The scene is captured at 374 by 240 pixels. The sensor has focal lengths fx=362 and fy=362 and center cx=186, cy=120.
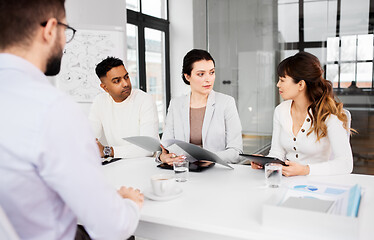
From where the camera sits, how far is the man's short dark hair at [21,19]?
1046 millimetres

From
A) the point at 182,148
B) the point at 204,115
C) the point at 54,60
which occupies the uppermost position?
the point at 54,60

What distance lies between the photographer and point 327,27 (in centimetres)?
395

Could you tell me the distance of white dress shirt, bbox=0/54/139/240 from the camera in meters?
0.96

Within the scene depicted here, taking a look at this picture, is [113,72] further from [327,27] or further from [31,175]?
[327,27]

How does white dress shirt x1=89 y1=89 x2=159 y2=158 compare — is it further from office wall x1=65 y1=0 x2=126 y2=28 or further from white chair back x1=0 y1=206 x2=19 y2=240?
white chair back x1=0 y1=206 x2=19 y2=240

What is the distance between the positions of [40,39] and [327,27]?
3557 millimetres

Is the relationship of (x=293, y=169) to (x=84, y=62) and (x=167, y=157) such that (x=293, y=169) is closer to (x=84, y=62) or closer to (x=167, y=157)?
(x=167, y=157)

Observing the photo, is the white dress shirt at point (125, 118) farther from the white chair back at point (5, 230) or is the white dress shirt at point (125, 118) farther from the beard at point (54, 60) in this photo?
the white chair back at point (5, 230)

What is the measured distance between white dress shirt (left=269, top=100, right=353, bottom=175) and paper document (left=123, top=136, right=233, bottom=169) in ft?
1.72

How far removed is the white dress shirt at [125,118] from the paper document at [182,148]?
76 cm

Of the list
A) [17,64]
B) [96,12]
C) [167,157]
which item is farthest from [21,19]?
[96,12]

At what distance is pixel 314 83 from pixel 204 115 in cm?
85

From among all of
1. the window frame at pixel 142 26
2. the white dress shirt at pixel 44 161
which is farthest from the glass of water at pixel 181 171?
the window frame at pixel 142 26

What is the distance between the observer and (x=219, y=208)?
1430 mm
